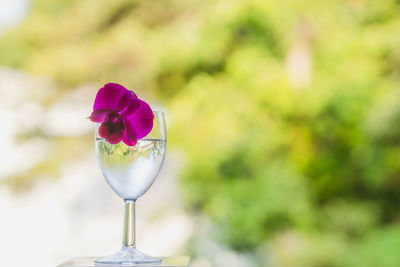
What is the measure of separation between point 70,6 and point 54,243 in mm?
1528

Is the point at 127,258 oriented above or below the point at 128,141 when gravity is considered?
below

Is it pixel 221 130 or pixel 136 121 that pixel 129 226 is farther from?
pixel 221 130

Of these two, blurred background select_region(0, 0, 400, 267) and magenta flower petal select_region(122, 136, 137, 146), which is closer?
magenta flower petal select_region(122, 136, 137, 146)

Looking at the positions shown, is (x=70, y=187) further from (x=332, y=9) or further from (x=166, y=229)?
(x=332, y=9)

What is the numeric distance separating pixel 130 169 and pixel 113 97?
0.08 metres

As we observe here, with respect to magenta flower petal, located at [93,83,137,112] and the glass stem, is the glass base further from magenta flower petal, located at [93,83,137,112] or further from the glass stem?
magenta flower petal, located at [93,83,137,112]

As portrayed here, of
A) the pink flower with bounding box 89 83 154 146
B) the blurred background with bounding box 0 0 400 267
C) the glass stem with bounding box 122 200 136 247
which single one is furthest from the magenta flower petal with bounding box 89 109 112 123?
the blurred background with bounding box 0 0 400 267

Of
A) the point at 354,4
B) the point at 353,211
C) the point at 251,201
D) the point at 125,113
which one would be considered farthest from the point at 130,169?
the point at 354,4

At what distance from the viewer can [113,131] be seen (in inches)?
26.3

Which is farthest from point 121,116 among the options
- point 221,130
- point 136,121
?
point 221,130

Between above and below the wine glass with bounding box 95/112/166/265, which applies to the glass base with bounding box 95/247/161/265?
below

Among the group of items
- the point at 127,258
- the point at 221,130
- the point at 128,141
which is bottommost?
the point at 127,258

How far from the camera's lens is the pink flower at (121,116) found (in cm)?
66

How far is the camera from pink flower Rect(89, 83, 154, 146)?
664 mm
